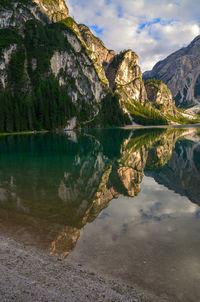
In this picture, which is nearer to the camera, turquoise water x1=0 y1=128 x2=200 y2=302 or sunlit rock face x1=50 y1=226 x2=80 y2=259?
turquoise water x1=0 y1=128 x2=200 y2=302

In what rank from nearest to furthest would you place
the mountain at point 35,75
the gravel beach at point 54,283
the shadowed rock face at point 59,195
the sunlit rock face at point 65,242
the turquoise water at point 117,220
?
1. the gravel beach at point 54,283
2. the turquoise water at point 117,220
3. the sunlit rock face at point 65,242
4. the shadowed rock face at point 59,195
5. the mountain at point 35,75

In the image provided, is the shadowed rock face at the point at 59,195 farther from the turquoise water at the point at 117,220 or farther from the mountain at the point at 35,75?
the mountain at the point at 35,75

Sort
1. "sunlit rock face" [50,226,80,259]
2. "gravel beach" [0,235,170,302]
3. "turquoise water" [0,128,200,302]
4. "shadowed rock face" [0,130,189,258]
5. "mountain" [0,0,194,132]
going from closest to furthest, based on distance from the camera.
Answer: "gravel beach" [0,235,170,302] → "turquoise water" [0,128,200,302] → "sunlit rock face" [50,226,80,259] → "shadowed rock face" [0,130,189,258] → "mountain" [0,0,194,132]

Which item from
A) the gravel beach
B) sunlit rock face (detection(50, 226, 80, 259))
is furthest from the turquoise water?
the gravel beach

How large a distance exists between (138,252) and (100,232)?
2.26m

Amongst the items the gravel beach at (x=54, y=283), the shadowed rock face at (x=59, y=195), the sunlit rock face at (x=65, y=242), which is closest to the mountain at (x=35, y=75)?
the shadowed rock face at (x=59, y=195)

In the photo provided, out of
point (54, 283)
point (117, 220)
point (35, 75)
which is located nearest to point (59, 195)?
point (117, 220)

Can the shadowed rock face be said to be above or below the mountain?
below

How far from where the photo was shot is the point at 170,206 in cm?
1330

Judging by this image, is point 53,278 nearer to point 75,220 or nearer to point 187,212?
point 75,220

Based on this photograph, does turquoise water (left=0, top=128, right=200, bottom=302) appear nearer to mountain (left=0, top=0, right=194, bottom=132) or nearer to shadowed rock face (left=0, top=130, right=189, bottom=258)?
shadowed rock face (left=0, top=130, right=189, bottom=258)

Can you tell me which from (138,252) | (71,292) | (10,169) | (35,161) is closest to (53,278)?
(71,292)

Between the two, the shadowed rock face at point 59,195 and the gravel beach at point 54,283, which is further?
the shadowed rock face at point 59,195

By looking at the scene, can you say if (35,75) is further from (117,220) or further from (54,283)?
(54,283)
